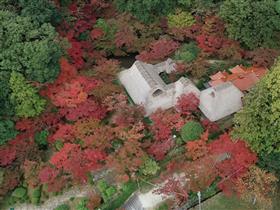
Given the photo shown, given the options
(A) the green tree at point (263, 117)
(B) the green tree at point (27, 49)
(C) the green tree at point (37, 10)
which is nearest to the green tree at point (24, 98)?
(B) the green tree at point (27, 49)

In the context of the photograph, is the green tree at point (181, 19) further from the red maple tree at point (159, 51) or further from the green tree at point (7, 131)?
the green tree at point (7, 131)

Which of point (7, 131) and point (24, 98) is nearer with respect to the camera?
point (7, 131)

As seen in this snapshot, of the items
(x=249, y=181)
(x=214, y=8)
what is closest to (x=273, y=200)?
(x=249, y=181)

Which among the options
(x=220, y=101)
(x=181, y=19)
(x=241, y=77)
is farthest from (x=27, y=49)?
(x=241, y=77)

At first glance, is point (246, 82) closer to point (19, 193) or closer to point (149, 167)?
point (149, 167)

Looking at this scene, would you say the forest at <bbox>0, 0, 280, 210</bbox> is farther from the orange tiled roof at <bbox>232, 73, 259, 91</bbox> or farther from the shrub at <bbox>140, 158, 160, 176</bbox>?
the orange tiled roof at <bbox>232, 73, 259, 91</bbox>

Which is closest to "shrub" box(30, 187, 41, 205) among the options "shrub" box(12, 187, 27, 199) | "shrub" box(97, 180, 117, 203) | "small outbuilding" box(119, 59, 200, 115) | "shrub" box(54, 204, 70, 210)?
"shrub" box(12, 187, 27, 199)
